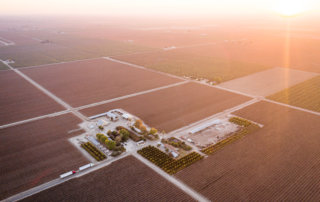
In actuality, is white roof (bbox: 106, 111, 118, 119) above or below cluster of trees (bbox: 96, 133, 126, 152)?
above

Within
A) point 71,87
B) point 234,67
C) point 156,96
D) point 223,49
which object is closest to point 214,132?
point 156,96

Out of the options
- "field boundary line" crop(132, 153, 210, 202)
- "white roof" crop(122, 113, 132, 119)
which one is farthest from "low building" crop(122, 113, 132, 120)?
"field boundary line" crop(132, 153, 210, 202)

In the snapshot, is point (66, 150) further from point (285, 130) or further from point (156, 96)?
point (285, 130)

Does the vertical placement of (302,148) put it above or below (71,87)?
below

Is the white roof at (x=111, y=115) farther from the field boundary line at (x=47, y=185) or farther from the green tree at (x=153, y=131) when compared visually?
the field boundary line at (x=47, y=185)

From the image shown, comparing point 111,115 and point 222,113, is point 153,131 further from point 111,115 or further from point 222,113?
point 222,113

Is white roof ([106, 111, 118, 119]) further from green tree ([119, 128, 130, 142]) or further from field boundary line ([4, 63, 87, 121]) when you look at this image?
green tree ([119, 128, 130, 142])

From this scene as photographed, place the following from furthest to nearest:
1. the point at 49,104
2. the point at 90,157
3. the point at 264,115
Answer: the point at 49,104 < the point at 264,115 < the point at 90,157

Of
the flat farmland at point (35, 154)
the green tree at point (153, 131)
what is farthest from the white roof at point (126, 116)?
the flat farmland at point (35, 154)
